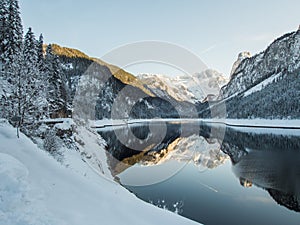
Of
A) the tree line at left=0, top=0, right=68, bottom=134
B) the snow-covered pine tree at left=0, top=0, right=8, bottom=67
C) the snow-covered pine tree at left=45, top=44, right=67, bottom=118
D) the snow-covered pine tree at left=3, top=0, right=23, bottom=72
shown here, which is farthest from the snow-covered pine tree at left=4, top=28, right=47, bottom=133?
the snow-covered pine tree at left=45, top=44, right=67, bottom=118

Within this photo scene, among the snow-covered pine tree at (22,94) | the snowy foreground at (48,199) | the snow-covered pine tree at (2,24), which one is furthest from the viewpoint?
the snow-covered pine tree at (2,24)

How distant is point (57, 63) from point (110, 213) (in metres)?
34.4

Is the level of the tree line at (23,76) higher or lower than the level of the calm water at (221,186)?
higher

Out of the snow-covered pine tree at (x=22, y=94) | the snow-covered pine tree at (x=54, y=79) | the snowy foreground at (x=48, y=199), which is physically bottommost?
the snowy foreground at (x=48, y=199)

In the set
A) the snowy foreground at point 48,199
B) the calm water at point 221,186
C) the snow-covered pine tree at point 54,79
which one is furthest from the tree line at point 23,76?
the calm water at point 221,186

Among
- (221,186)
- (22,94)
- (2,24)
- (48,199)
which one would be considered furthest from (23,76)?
(2,24)

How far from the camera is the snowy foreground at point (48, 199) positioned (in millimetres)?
5180

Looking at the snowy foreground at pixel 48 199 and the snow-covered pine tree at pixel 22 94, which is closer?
the snowy foreground at pixel 48 199

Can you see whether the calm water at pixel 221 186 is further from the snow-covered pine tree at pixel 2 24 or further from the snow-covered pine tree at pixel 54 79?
the snow-covered pine tree at pixel 2 24

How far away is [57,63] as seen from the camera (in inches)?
1421

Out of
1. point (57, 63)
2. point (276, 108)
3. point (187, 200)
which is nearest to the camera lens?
point (187, 200)

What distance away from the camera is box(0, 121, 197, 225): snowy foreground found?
17.0ft

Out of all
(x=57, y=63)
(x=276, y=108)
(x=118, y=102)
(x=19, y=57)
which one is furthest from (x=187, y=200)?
(x=118, y=102)

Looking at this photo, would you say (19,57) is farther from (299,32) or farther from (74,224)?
(299,32)
